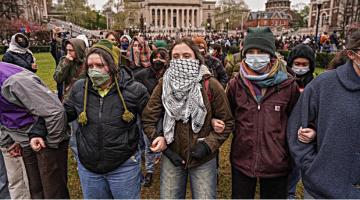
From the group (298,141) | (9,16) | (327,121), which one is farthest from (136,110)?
(9,16)

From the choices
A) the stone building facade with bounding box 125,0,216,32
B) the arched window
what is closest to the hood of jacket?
the arched window

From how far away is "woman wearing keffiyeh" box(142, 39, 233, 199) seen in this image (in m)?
2.65

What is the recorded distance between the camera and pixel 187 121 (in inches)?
105

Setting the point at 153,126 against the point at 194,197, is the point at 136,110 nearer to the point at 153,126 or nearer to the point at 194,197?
the point at 153,126

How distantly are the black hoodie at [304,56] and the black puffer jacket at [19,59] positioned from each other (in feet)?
19.5

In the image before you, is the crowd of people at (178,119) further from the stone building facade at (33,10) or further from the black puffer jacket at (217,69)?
the stone building facade at (33,10)

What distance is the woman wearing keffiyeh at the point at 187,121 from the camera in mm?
2646

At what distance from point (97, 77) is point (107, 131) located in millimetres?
549

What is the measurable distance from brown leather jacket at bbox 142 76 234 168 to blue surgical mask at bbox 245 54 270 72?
1.28ft

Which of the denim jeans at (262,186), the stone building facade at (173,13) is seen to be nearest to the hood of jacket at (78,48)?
the denim jeans at (262,186)

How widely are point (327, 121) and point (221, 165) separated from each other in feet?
10.8

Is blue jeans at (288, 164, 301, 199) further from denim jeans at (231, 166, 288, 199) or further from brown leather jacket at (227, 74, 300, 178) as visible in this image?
brown leather jacket at (227, 74, 300, 178)

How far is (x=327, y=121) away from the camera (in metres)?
2.18

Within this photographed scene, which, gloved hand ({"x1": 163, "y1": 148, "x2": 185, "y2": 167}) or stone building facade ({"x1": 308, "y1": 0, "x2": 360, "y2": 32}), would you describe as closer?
gloved hand ({"x1": 163, "y1": 148, "x2": 185, "y2": 167})
